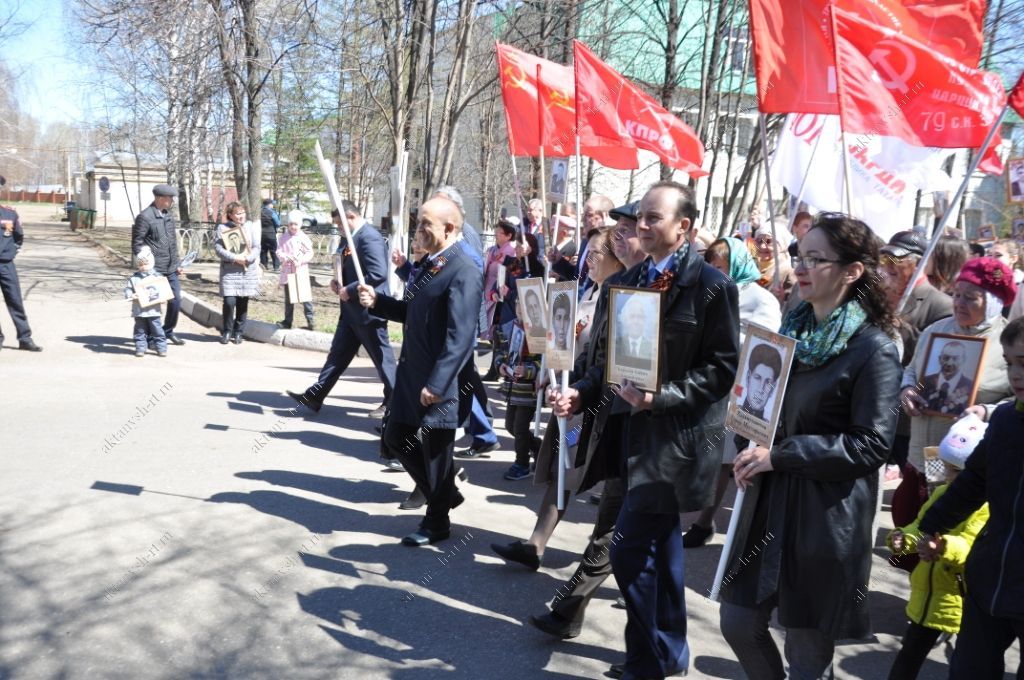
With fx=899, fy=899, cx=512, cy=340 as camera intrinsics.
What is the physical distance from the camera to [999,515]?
2789mm

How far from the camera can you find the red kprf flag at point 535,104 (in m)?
8.28

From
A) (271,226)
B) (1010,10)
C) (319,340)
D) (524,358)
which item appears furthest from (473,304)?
(271,226)

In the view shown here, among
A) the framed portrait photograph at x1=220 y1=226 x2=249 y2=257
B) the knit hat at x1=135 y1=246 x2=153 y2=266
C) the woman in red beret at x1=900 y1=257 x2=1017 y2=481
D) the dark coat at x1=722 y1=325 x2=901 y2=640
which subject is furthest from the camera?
the framed portrait photograph at x1=220 y1=226 x2=249 y2=257

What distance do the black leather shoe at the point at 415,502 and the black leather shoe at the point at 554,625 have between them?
1933mm

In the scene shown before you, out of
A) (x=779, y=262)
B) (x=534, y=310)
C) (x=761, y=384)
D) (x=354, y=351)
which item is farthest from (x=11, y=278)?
(x=761, y=384)

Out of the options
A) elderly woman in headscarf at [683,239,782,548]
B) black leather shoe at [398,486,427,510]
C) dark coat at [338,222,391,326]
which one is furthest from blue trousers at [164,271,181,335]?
elderly woman in headscarf at [683,239,782,548]

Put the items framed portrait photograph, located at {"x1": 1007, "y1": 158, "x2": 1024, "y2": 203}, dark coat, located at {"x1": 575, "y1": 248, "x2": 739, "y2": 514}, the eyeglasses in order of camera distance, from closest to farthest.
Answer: the eyeglasses → dark coat, located at {"x1": 575, "y1": 248, "x2": 739, "y2": 514} → framed portrait photograph, located at {"x1": 1007, "y1": 158, "x2": 1024, "y2": 203}

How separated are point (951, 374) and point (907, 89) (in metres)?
2.47

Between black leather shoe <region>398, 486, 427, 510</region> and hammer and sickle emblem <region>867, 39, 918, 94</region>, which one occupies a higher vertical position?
hammer and sickle emblem <region>867, 39, 918, 94</region>

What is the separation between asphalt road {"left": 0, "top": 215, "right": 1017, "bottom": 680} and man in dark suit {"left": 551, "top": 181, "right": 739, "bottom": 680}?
1.60 feet

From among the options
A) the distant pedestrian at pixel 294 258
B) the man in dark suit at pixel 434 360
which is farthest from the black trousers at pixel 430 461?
the distant pedestrian at pixel 294 258

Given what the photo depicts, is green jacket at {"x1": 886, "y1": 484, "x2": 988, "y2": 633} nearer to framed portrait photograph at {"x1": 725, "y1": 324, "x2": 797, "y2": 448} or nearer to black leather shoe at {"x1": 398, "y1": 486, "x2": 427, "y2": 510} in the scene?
framed portrait photograph at {"x1": 725, "y1": 324, "x2": 797, "y2": 448}

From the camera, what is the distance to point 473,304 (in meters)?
5.09

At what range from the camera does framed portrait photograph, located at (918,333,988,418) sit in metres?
Result: 3.94
